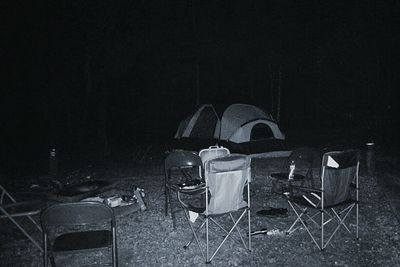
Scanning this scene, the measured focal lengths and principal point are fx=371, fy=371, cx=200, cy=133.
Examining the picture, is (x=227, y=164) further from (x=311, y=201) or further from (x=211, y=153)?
(x=211, y=153)

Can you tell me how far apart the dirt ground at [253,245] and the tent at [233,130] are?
4.24m

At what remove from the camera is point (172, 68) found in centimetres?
2661

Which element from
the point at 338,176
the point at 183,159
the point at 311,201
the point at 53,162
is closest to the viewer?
the point at 338,176

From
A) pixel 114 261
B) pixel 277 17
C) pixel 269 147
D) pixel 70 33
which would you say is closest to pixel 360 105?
pixel 277 17

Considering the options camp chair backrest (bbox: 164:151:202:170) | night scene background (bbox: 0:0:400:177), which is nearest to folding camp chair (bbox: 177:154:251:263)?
camp chair backrest (bbox: 164:151:202:170)

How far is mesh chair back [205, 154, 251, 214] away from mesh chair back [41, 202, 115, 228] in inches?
53.3

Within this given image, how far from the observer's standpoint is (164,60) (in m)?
25.5

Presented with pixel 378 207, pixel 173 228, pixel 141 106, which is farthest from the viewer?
pixel 141 106

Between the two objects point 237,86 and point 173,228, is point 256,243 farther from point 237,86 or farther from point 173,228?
point 237,86

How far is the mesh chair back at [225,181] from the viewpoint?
4016 millimetres

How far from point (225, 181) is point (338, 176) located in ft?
4.33

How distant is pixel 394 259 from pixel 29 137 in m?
17.5

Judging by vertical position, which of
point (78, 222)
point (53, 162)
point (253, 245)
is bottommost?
point (253, 245)

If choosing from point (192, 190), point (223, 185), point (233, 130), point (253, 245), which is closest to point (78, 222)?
point (223, 185)
